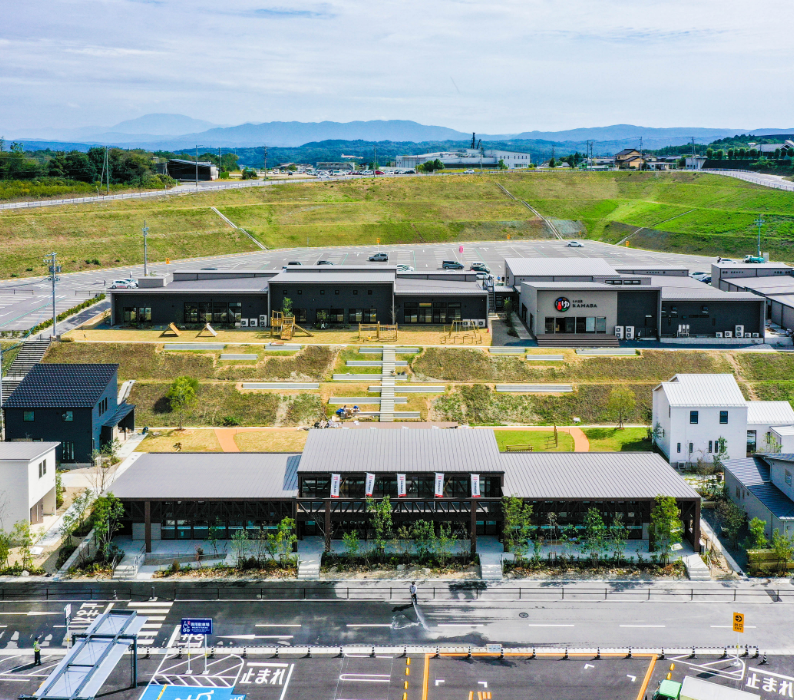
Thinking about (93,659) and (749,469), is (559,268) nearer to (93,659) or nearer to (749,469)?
(749,469)

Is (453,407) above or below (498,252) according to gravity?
below

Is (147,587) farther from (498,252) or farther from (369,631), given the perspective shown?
(498,252)

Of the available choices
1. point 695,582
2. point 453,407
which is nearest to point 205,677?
point 695,582

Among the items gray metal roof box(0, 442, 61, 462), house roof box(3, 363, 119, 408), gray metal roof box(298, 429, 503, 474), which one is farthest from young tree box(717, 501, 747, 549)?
house roof box(3, 363, 119, 408)

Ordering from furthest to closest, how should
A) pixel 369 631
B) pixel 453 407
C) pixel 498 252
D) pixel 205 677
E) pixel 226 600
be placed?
1. pixel 498 252
2. pixel 453 407
3. pixel 226 600
4. pixel 369 631
5. pixel 205 677

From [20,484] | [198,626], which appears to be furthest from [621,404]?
[20,484]

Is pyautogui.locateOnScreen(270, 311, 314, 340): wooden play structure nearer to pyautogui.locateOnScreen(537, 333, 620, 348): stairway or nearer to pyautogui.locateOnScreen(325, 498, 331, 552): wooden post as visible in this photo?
pyautogui.locateOnScreen(537, 333, 620, 348): stairway
